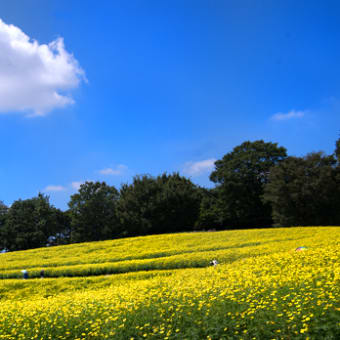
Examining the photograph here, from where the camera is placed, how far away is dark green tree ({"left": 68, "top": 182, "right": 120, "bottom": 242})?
49312mm

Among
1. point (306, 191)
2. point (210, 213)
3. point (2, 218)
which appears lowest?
point (210, 213)

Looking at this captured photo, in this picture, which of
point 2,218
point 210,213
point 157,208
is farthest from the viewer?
point 210,213

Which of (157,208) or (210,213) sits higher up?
(157,208)

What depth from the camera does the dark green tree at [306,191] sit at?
38.5 metres

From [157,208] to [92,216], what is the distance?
1012 centimetres

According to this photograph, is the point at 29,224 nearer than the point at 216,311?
No

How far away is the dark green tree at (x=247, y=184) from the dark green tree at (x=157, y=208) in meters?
5.18

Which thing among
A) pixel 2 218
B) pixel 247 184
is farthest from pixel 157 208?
pixel 2 218

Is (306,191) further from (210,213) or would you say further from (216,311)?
(216,311)

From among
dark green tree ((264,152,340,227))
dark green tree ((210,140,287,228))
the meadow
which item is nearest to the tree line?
dark green tree ((210,140,287,228))

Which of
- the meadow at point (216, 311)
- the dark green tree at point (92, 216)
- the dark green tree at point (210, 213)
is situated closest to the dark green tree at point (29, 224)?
the dark green tree at point (92, 216)

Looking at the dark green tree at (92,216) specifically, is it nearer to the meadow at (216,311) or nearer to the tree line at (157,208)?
the tree line at (157,208)

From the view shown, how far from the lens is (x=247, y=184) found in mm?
49031

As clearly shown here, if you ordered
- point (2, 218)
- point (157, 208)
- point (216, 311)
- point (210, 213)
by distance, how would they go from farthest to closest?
point (210, 213) < point (2, 218) < point (157, 208) < point (216, 311)
